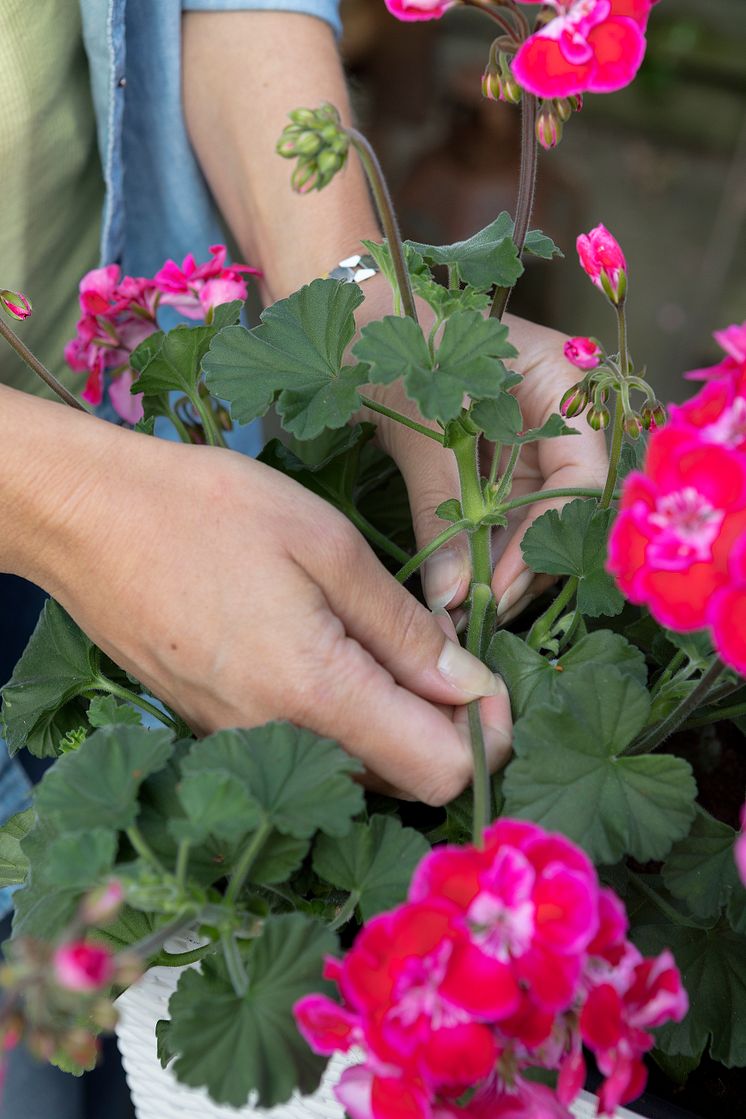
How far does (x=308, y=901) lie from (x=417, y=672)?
161 millimetres

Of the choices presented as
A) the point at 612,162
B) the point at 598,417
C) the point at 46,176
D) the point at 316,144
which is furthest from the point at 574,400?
the point at 612,162

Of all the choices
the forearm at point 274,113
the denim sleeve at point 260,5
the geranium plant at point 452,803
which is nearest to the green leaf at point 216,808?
the geranium plant at point 452,803

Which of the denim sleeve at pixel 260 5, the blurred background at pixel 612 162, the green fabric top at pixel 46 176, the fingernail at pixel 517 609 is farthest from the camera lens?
the blurred background at pixel 612 162

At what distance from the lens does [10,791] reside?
3.53 ft

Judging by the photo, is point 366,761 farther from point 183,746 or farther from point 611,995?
point 611,995

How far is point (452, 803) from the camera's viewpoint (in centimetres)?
74

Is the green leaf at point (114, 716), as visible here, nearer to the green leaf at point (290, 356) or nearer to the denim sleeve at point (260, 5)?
the green leaf at point (290, 356)

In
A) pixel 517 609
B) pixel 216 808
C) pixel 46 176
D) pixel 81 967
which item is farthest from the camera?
pixel 46 176

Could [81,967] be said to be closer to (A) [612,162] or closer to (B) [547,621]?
(B) [547,621]

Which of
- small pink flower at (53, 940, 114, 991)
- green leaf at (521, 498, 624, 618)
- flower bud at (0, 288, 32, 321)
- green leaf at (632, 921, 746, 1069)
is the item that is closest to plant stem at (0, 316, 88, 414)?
flower bud at (0, 288, 32, 321)

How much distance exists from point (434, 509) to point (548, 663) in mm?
174

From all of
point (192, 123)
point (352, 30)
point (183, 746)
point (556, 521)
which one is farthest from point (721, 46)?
point (183, 746)

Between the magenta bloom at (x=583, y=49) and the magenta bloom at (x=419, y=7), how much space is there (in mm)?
59

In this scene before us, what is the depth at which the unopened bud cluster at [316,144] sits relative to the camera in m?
0.60
